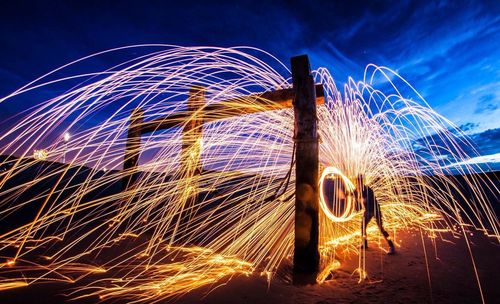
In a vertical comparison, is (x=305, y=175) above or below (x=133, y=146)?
below

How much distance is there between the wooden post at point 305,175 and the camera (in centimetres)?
298

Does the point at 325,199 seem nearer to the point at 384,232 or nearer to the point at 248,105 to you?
the point at 384,232

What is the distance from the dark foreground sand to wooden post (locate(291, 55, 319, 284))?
30 cm

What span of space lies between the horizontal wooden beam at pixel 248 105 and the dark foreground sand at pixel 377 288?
7.93ft

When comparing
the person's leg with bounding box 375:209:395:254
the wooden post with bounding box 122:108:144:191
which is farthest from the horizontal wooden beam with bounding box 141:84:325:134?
the person's leg with bounding box 375:209:395:254

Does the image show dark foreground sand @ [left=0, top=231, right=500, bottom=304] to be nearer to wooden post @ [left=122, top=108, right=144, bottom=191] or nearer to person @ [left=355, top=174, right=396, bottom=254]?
person @ [left=355, top=174, right=396, bottom=254]

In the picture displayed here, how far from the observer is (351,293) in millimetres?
Result: 2641

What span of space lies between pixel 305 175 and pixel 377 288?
1515mm

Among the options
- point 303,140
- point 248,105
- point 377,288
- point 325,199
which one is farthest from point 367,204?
point 248,105

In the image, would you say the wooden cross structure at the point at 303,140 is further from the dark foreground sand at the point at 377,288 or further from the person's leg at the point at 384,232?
the person's leg at the point at 384,232

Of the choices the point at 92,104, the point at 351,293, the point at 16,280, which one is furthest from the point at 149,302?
the point at 92,104

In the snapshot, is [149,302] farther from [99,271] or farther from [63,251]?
[63,251]

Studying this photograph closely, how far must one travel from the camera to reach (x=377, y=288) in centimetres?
277

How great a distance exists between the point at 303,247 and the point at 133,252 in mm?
2800
